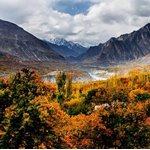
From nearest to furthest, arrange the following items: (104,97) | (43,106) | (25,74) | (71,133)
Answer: (43,106) < (25,74) < (71,133) < (104,97)

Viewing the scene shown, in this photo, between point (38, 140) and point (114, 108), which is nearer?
point (38, 140)

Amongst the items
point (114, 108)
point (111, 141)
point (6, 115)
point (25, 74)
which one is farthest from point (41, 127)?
point (114, 108)

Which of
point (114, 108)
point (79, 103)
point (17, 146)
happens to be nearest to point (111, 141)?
point (114, 108)

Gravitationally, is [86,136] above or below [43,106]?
below

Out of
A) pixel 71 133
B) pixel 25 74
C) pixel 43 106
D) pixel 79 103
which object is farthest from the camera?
pixel 79 103

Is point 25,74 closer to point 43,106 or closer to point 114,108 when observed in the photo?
point 43,106

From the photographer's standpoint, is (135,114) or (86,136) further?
(135,114)

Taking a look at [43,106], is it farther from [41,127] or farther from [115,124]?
[115,124]

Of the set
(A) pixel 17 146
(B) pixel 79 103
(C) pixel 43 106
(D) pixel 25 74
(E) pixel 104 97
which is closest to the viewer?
(A) pixel 17 146

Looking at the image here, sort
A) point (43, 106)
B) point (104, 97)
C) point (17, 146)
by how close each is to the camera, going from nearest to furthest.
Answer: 1. point (17, 146)
2. point (43, 106)
3. point (104, 97)
